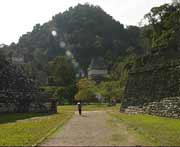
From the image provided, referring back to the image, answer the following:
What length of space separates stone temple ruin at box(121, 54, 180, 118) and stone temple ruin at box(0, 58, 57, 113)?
345 inches

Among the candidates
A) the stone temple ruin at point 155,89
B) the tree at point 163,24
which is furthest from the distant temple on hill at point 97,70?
the stone temple ruin at point 155,89

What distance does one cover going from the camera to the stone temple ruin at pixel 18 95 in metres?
41.3

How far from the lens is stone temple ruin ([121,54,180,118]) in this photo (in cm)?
3191

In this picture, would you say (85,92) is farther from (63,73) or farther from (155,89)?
(155,89)

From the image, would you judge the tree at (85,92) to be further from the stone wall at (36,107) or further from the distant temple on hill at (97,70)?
the distant temple on hill at (97,70)

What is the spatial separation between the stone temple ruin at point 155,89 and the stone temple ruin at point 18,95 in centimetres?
876

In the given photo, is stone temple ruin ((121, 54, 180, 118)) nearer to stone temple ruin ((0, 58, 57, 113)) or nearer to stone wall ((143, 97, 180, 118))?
stone wall ((143, 97, 180, 118))

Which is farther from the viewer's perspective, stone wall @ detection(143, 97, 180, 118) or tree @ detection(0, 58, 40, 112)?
tree @ detection(0, 58, 40, 112)

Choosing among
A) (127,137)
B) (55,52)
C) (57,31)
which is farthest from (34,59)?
(127,137)

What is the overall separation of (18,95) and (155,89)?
49.5ft

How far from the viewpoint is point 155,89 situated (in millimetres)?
35875

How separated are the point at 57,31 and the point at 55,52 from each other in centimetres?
1217

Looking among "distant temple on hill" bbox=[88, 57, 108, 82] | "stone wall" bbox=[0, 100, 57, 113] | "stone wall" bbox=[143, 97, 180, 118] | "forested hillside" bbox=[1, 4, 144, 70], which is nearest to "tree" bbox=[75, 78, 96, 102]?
"stone wall" bbox=[0, 100, 57, 113]

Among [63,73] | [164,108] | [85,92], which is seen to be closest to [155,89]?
[164,108]
